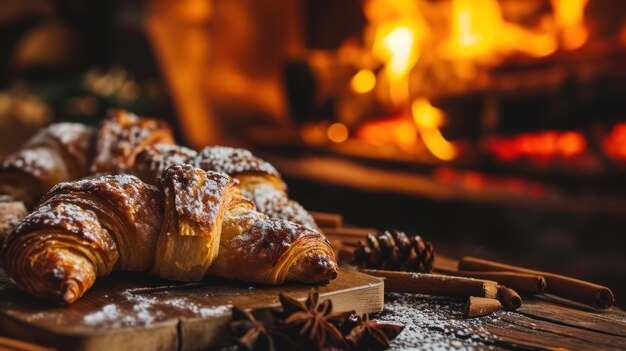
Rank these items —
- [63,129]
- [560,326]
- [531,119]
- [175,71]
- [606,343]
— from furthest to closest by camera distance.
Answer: [175,71] → [531,119] → [63,129] → [560,326] → [606,343]

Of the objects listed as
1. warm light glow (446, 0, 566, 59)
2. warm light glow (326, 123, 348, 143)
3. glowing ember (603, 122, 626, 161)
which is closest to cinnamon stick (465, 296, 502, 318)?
glowing ember (603, 122, 626, 161)

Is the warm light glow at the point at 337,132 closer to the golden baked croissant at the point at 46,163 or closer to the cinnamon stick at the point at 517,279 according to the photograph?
the golden baked croissant at the point at 46,163

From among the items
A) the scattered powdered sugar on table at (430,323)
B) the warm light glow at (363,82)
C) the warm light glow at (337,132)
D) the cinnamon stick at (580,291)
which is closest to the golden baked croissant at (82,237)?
the scattered powdered sugar on table at (430,323)

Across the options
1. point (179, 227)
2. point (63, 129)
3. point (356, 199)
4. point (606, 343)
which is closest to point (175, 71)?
point (356, 199)

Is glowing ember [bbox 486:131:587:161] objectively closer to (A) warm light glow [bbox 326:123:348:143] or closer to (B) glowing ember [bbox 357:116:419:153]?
(B) glowing ember [bbox 357:116:419:153]

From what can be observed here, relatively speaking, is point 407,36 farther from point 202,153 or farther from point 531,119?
point 202,153

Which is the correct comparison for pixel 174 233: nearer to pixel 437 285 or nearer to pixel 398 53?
pixel 437 285

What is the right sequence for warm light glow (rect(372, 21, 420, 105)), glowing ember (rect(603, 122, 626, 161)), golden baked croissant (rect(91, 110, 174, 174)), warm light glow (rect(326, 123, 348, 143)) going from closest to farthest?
golden baked croissant (rect(91, 110, 174, 174))
glowing ember (rect(603, 122, 626, 161))
warm light glow (rect(372, 21, 420, 105))
warm light glow (rect(326, 123, 348, 143))
